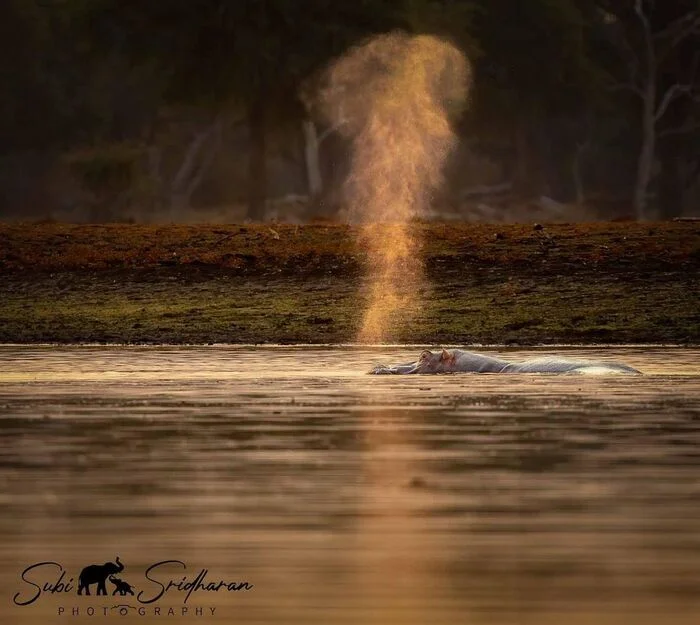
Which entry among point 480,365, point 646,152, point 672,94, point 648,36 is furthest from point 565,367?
point 646,152

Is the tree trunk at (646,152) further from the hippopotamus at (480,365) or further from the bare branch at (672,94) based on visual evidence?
the hippopotamus at (480,365)

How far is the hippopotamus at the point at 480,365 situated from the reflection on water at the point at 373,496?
1558mm

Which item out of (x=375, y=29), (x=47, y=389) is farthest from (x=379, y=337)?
(x=375, y=29)

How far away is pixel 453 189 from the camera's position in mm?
93125

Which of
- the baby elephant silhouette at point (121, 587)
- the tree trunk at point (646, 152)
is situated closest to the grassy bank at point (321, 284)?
the baby elephant silhouette at point (121, 587)

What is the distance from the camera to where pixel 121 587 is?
718cm

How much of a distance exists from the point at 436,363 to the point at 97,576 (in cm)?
1221

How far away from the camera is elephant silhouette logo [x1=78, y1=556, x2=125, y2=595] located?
23.5ft

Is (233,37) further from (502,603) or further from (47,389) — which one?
(502,603)

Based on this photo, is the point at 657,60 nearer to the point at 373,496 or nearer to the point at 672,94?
the point at 672,94

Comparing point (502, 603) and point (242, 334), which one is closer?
point (502, 603)

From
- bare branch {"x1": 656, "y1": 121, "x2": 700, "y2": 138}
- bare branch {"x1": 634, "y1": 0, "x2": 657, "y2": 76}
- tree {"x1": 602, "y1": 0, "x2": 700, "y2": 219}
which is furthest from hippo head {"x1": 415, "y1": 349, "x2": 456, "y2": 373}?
bare branch {"x1": 656, "y1": 121, "x2": 700, "y2": 138}

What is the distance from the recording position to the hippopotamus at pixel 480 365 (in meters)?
19.1

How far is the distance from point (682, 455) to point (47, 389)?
22.7ft
